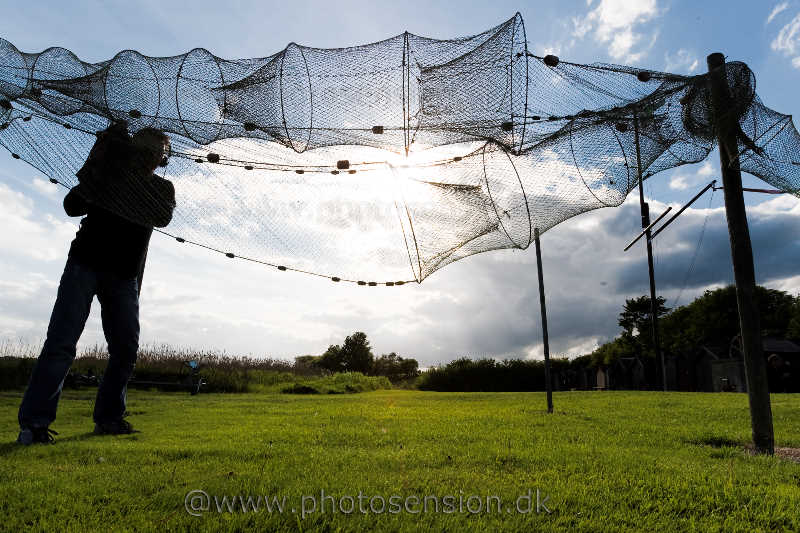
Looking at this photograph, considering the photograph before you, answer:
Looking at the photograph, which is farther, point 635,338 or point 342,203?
point 635,338

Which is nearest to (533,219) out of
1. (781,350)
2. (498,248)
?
(498,248)

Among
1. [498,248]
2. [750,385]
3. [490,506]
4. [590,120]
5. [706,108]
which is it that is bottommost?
[490,506]

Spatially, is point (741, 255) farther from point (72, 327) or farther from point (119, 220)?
point (72, 327)

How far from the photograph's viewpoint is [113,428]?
5.05m

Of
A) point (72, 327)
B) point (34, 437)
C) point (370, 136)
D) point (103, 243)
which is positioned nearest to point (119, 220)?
point (103, 243)

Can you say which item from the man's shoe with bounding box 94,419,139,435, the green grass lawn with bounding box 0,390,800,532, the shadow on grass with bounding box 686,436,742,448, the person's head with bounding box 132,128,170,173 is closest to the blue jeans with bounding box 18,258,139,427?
the green grass lawn with bounding box 0,390,800,532

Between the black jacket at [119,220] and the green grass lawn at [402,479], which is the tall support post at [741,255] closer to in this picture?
the green grass lawn at [402,479]

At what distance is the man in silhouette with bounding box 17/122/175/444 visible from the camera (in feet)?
13.9

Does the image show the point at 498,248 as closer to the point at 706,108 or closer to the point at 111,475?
the point at 706,108

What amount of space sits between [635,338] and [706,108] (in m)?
61.1

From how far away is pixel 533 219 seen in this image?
4762 mm

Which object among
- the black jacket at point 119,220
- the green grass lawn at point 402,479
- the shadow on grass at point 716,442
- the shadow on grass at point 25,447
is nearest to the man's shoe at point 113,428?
the shadow on grass at point 25,447

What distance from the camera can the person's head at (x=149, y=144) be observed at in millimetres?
4195

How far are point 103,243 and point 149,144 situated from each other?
41.3 inches
